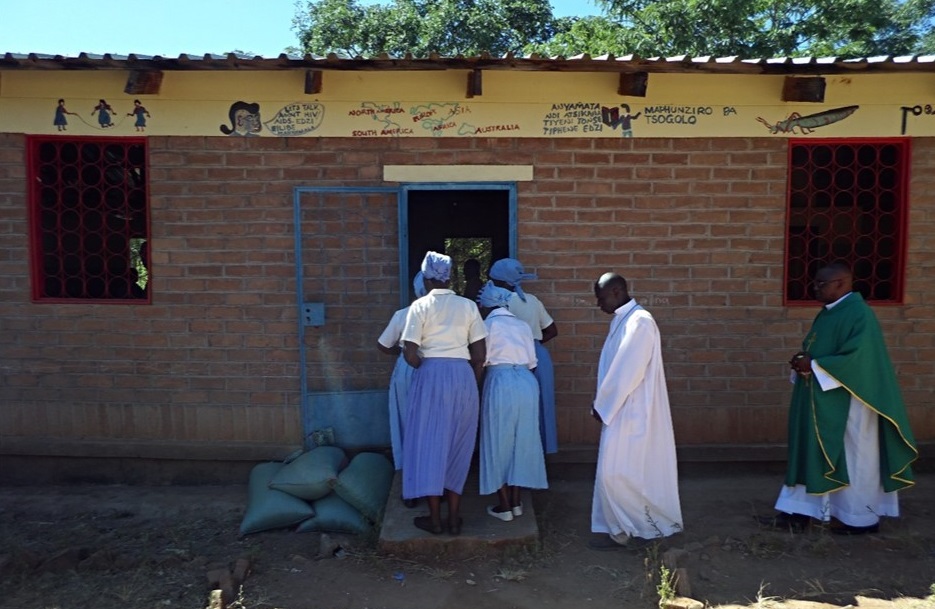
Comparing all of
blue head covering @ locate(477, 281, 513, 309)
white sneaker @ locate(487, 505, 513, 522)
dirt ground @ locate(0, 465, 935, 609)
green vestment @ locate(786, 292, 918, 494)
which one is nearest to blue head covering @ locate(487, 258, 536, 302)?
blue head covering @ locate(477, 281, 513, 309)

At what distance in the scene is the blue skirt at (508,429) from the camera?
4.66m

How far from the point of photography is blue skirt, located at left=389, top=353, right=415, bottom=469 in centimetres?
507

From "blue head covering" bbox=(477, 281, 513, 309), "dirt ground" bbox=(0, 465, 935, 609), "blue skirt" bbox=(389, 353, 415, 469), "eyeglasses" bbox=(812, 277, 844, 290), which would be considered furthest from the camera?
"blue skirt" bbox=(389, 353, 415, 469)

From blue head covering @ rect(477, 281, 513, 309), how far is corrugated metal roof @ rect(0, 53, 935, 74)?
1470 millimetres

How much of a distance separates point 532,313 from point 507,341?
0.61m

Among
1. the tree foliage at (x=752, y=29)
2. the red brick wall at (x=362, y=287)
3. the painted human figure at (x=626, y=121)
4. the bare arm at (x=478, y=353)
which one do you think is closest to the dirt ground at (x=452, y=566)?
the red brick wall at (x=362, y=287)

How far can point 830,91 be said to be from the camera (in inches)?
222

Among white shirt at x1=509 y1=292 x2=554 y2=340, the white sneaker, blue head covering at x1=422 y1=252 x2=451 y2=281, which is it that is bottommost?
the white sneaker

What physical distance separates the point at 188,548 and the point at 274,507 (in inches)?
21.8

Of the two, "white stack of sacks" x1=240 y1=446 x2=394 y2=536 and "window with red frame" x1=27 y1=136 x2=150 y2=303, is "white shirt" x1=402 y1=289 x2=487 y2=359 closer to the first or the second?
"white stack of sacks" x1=240 y1=446 x2=394 y2=536

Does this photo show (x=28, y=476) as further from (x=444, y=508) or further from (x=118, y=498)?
(x=444, y=508)

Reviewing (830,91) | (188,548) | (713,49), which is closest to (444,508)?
(188,548)

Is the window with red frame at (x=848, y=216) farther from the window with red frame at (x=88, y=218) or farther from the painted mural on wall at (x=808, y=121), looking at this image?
the window with red frame at (x=88, y=218)

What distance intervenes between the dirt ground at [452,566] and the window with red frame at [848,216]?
170 cm
